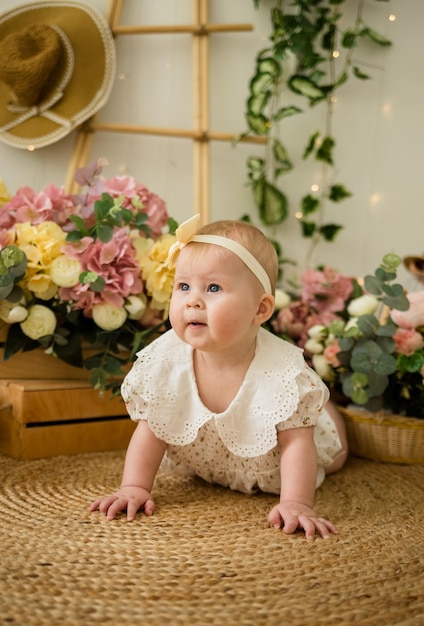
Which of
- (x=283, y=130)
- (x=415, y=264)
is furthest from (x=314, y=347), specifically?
(x=283, y=130)

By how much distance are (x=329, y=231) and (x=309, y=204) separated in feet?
0.38

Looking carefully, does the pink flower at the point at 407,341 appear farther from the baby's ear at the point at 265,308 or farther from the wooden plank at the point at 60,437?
the wooden plank at the point at 60,437

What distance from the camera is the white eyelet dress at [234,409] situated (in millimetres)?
1188

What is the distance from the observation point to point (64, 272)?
1456 mm

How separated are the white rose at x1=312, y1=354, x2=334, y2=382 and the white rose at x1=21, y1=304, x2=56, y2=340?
0.66 m

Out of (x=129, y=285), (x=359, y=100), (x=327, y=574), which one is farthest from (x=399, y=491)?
(x=359, y=100)

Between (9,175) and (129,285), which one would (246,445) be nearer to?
(129,285)

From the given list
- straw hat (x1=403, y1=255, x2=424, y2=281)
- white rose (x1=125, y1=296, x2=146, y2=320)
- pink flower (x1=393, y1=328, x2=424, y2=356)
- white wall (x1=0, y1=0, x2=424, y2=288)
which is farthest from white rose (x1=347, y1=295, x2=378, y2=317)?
white rose (x1=125, y1=296, x2=146, y2=320)

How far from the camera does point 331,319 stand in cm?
183

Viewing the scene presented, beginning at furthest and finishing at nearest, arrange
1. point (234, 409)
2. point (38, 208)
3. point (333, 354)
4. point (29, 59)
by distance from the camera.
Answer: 1. point (29, 59)
2. point (333, 354)
3. point (38, 208)
4. point (234, 409)

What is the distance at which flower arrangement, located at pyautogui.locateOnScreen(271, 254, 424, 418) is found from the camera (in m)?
1.56

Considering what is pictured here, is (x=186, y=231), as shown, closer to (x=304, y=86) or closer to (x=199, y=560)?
(x=199, y=560)

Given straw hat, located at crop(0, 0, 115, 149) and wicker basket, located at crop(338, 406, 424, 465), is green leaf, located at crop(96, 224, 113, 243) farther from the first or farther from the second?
wicker basket, located at crop(338, 406, 424, 465)

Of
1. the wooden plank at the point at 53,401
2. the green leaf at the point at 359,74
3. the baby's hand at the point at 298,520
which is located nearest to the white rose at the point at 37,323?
the wooden plank at the point at 53,401
